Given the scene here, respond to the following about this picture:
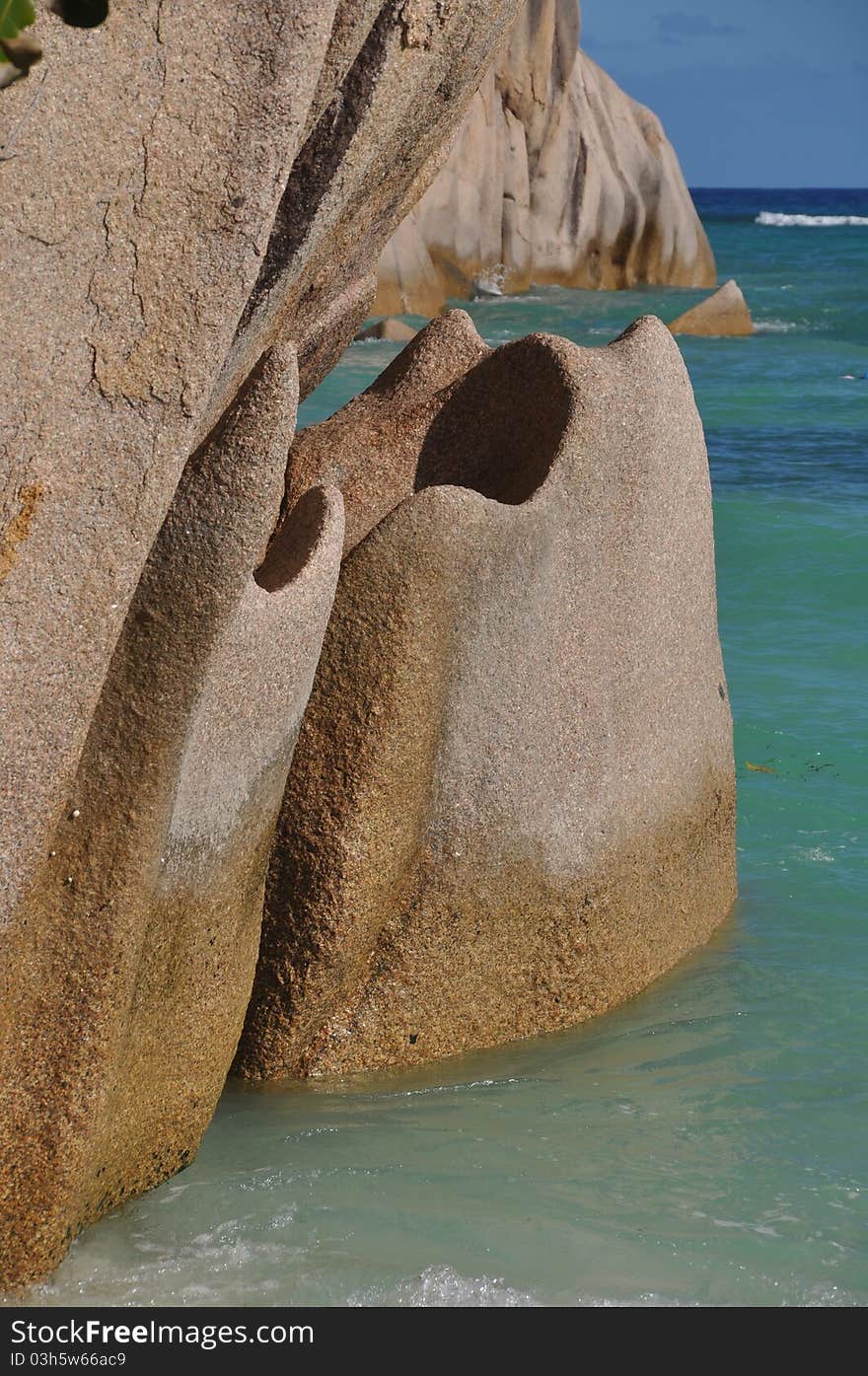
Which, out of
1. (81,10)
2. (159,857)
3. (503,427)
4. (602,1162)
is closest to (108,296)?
(159,857)

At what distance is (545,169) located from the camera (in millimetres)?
27625

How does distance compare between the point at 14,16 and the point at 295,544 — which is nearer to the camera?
the point at 14,16

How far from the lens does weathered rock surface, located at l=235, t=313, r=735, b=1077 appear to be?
11.0ft

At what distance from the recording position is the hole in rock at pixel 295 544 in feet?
10.1

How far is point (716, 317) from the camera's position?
22.2m

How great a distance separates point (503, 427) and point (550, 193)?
25095 mm

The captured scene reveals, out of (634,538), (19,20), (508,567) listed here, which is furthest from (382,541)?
(19,20)

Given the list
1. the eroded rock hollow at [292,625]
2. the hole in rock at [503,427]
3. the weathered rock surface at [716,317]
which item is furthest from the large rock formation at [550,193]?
the eroded rock hollow at [292,625]

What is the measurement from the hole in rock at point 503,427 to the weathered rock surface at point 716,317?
719 inches

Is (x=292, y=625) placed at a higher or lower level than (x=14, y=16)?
lower

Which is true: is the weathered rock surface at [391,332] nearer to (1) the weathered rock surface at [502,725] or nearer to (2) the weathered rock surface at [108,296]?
(1) the weathered rock surface at [502,725]

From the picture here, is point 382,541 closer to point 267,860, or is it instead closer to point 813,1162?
point 267,860

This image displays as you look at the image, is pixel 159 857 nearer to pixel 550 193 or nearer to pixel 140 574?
pixel 140 574

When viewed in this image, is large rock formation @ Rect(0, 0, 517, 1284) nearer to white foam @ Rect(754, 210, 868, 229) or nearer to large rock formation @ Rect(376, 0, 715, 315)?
large rock formation @ Rect(376, 0, 715, 315)
